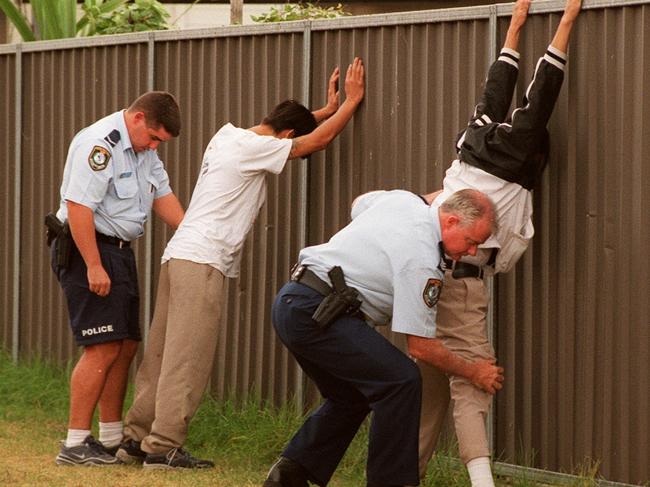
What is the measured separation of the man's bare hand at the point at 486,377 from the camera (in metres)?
6.34

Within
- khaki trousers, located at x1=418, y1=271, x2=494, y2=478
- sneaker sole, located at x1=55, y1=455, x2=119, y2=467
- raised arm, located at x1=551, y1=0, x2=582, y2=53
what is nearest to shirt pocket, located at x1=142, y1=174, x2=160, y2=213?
sneaker sole, located at x1=55, y1=455, x2=119, y2=467

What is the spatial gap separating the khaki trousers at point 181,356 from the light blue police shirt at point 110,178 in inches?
13.1

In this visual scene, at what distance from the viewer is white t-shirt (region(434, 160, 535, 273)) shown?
666cm

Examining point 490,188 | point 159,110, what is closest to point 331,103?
point 159,110

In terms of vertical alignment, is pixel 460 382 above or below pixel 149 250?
below

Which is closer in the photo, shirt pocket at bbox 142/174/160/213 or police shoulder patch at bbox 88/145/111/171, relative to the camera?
police shoulder patch at bbox 88/145/111/171

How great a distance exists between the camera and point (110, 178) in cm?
746

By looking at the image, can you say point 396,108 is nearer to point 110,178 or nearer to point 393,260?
point 110,178

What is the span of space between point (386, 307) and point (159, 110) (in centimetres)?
189

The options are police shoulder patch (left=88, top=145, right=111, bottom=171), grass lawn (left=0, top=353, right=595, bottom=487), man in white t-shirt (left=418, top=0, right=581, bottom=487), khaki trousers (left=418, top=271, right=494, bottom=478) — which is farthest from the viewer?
police shoulder patch (left=88, top=145, right=111, bottom=171)

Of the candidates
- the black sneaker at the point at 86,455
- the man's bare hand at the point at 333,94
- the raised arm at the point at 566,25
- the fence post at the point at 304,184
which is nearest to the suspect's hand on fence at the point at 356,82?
the man's bare hand at the point at 333,94

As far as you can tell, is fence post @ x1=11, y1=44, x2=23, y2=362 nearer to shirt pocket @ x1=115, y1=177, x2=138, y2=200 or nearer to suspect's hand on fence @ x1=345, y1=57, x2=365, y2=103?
shirt pocket @ x1=115, y1=177, x2=138, y2=200

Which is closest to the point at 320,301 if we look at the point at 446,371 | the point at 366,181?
the point at 446,371

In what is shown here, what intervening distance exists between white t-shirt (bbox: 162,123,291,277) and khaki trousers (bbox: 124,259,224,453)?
77 millimetres
